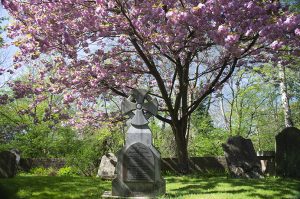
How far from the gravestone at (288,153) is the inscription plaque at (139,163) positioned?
6796 mm

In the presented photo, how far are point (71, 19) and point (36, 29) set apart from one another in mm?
1231

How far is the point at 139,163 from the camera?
30.5 feet

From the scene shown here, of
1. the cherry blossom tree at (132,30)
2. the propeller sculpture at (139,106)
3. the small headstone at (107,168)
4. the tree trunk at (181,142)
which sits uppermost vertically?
the cherry blossom tree at (132,30)

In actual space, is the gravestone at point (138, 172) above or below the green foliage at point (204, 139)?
below

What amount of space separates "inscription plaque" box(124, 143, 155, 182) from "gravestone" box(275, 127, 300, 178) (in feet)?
22.3

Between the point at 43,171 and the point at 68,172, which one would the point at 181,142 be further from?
the point at 43,171

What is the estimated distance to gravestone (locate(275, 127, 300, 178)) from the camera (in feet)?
42.7

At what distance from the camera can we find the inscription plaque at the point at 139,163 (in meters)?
9.26

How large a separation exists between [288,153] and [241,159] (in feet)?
6.35

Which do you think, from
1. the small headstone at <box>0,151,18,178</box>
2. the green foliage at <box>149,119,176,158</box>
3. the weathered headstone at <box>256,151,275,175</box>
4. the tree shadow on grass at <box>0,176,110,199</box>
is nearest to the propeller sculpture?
the tree shadow on grass at <box>0,176,110,199</box>

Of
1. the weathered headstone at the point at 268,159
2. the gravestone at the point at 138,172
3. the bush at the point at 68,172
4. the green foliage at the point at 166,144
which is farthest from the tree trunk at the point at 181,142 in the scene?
the green foliage at the point at 166,144

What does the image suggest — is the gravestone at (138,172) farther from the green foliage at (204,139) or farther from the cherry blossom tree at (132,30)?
the green foliage at (204,139)

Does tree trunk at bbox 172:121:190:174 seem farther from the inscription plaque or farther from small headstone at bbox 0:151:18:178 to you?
small headstone at bbox 0:151:18:178

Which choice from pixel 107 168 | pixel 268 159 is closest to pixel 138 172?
pixel 107 168
